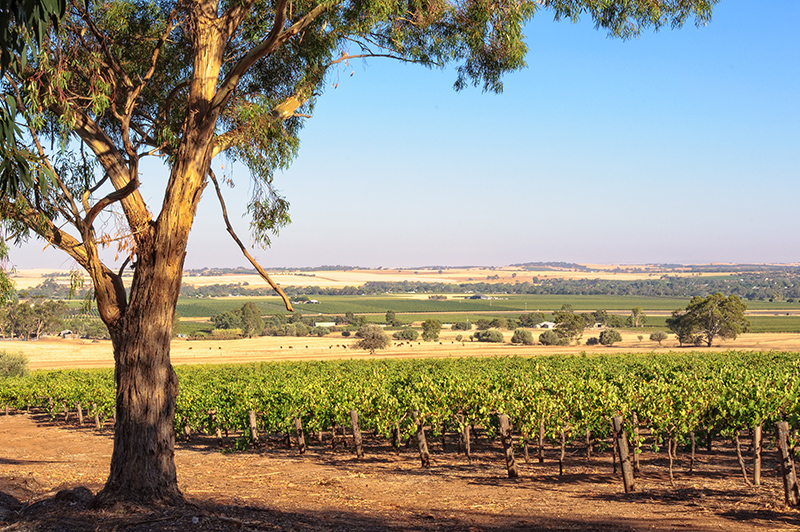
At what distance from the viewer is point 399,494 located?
11773 millimetres

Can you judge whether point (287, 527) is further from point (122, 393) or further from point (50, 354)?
point (50, 354)

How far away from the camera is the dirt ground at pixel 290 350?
67.8 meters

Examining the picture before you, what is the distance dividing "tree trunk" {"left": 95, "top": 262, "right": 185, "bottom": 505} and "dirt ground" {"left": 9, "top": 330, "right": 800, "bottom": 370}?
5615cm

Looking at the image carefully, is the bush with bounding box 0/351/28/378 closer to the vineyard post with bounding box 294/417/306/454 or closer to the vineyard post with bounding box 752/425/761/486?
the vineyard post with bounding box 294/417/306/454

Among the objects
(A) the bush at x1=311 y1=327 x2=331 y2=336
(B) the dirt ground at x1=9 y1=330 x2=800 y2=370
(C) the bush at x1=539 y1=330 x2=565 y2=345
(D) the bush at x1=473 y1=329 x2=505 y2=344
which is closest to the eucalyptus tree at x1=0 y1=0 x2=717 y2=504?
(B) the dirt ground at x1=9 y1=330 x2=800 y2=370

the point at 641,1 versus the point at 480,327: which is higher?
the point at 641,1

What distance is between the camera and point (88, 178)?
34.3ft

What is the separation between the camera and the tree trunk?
7770 millimetres

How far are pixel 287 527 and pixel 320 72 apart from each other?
787cm

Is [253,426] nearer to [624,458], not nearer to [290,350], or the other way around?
[624,458]

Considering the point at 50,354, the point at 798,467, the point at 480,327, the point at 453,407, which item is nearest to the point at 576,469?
the point at 453,407

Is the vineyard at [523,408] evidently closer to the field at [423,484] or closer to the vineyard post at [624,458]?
the field at [423,484]

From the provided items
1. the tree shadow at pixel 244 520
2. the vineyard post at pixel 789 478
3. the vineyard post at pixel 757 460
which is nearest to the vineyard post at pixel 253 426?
the tree shadow at pixel 244 520

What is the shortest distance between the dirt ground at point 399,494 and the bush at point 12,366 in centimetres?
2401
